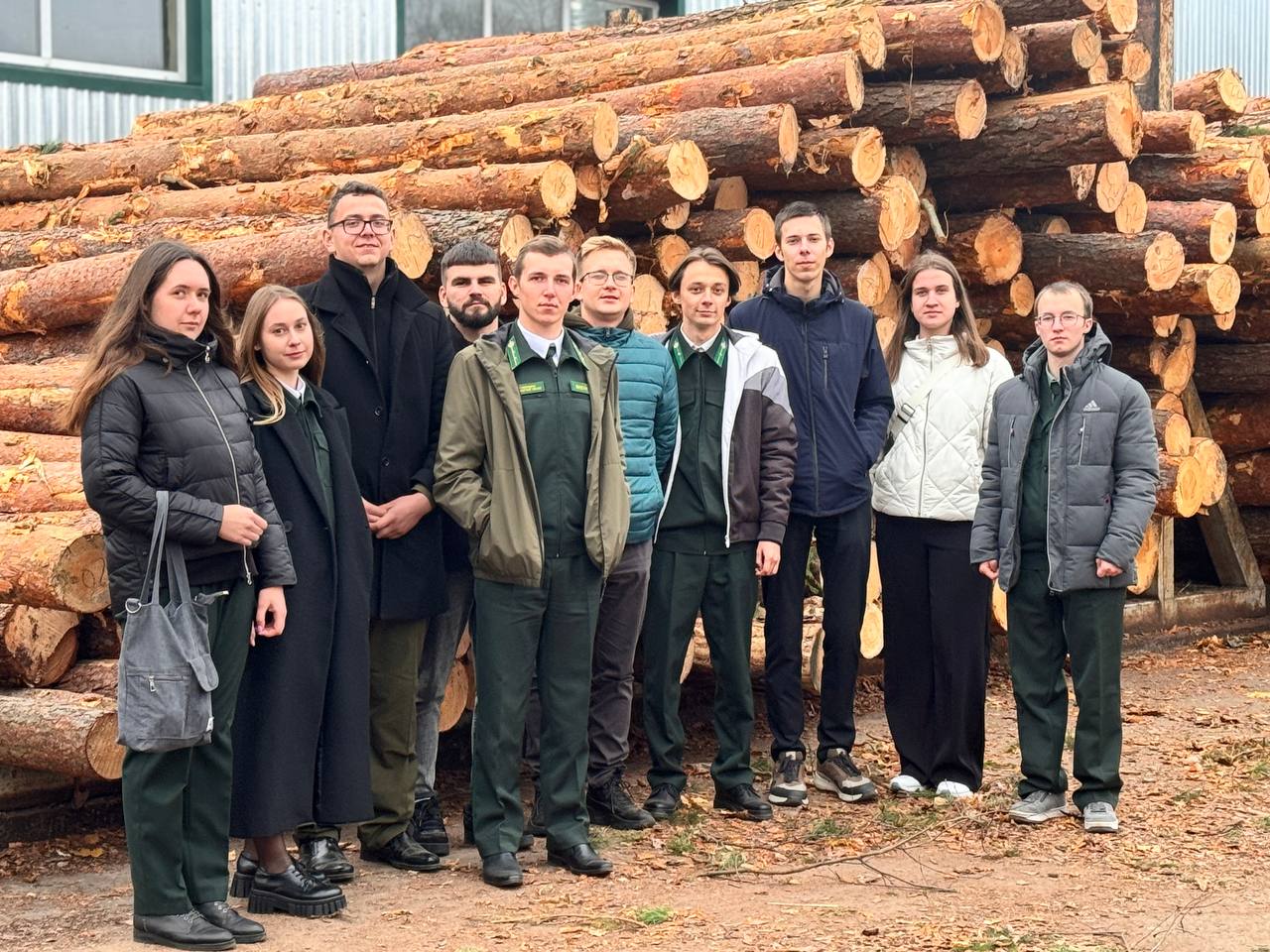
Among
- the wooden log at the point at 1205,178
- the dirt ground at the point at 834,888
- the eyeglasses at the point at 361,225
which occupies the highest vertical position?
the wooden log at the point at 1205,178

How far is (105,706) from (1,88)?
27.2 feet

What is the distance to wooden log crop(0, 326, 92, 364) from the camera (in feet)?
26.1

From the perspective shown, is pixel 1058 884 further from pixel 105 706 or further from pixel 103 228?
pixel 103 228

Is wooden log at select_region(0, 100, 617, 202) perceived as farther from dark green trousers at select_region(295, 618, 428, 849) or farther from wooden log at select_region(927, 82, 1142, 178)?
dark green trousers at select_region(295, 618, 428, 849)

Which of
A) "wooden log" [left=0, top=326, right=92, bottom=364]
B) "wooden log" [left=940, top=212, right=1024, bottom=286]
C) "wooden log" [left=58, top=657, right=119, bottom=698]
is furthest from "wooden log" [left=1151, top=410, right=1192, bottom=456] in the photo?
"wooden log" [left=58, top=657, right=119, bottom=698]

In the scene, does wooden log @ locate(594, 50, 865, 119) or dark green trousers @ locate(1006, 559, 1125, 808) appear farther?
wooden log @ locate(594, 50, 865, 119)

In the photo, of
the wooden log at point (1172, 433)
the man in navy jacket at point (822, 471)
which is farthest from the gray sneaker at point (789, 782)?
Answer: the wooden log at point (1172, 433)

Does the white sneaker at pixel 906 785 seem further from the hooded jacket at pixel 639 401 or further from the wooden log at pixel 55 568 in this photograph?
the wooden log at pixel 55 568

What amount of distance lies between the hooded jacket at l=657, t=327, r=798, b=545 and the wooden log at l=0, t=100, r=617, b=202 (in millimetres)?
1892

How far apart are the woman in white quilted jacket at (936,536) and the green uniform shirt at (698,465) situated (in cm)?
88

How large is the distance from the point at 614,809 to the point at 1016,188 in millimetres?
5099

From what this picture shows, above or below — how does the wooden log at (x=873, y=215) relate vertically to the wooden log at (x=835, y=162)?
below

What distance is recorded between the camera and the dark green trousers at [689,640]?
6.46 m

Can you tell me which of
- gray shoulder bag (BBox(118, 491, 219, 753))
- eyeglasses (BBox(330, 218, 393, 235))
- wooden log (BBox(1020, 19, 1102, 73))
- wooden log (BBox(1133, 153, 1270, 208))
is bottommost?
gray shoulder bag (BBox(118, 491, 219, 753))
